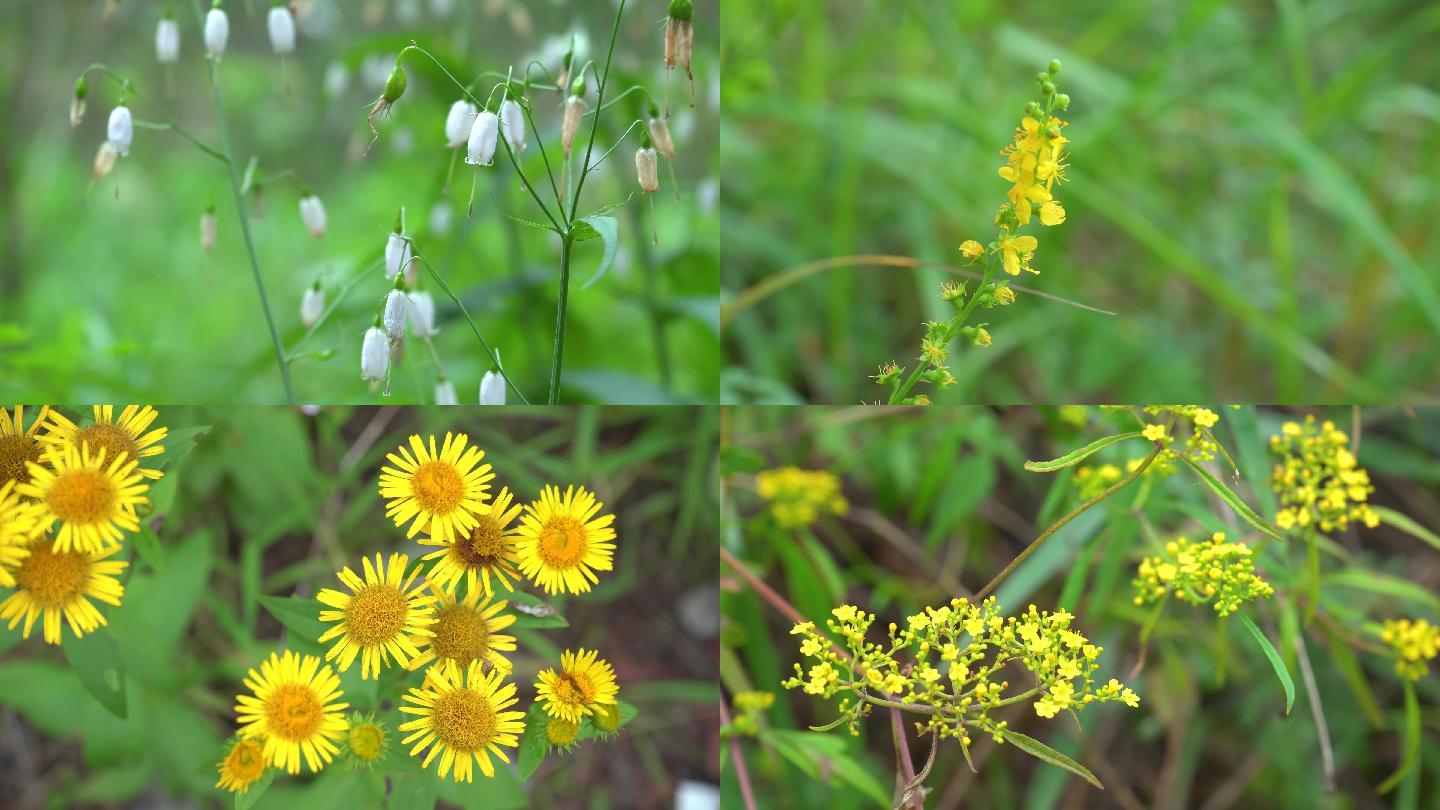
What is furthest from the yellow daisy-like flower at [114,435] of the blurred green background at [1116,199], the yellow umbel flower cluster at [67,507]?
the blurred green background at [1116,199]

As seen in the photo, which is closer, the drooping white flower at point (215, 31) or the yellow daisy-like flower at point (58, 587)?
the yellow daisy-like flower at point (58, 587)

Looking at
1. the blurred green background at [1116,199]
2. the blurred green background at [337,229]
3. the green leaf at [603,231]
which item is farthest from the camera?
the blurred green background at [1116,199]

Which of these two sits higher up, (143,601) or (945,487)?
(945,487)

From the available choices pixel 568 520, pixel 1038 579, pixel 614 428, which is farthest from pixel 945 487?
pixel 568 520

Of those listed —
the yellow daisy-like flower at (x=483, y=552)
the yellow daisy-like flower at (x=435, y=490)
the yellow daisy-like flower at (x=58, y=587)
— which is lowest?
the yellow daisy-like flower at (x=58, y=587)

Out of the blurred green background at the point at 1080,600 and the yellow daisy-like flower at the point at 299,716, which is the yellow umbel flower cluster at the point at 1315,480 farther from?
the yellow daisy-like flower at the point at 299,716

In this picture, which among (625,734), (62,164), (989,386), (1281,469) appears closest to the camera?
(1281,469)

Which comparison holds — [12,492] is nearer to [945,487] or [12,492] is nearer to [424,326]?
[424,326]
